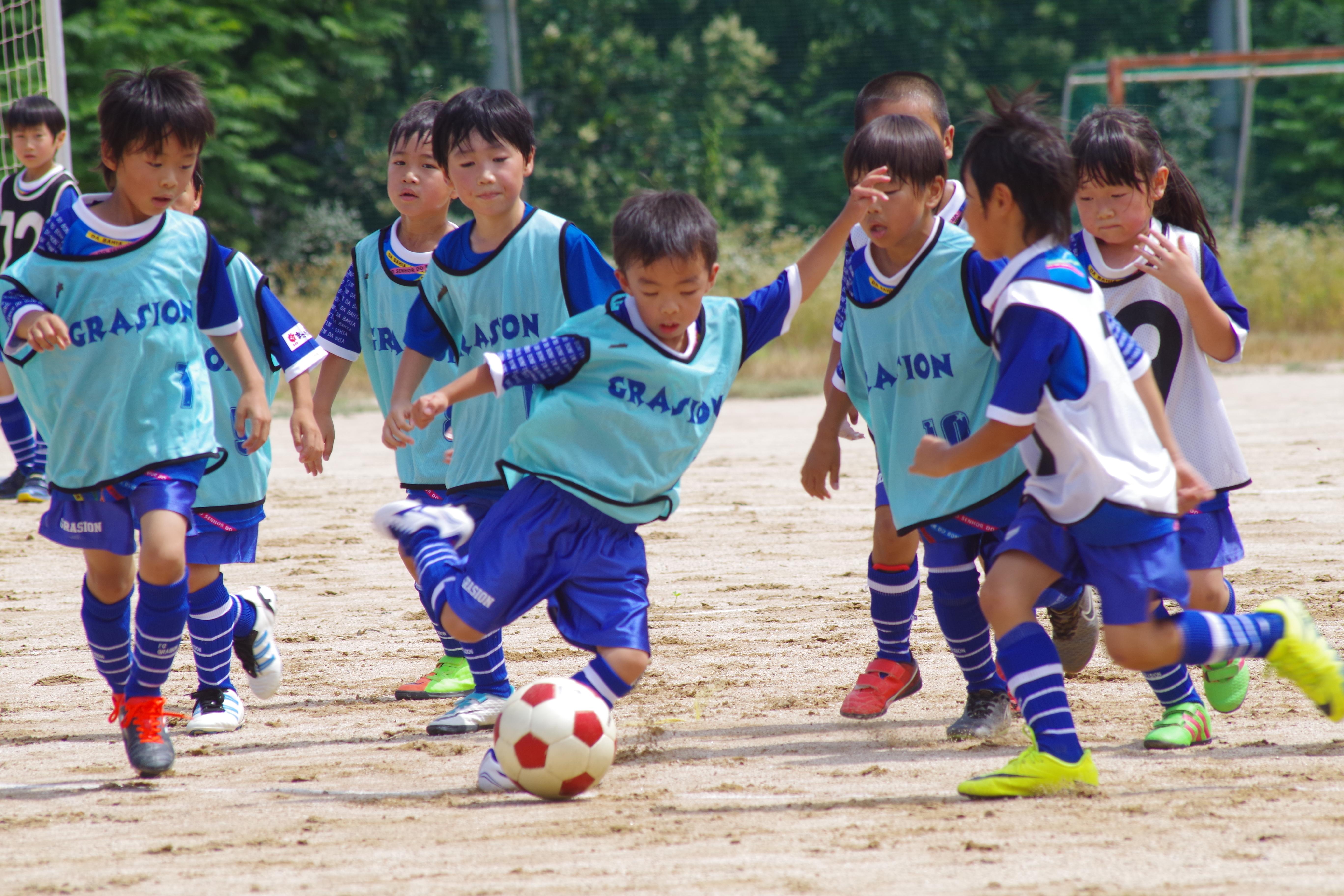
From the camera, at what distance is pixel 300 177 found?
67.8 feet

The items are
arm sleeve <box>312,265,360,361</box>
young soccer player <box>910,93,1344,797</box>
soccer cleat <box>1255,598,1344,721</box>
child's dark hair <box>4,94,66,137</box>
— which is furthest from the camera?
child's dark hair <box>4,94,66,137</box>

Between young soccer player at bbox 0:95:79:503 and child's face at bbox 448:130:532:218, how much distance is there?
16.9 ft

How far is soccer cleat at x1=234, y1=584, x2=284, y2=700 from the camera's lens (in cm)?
441

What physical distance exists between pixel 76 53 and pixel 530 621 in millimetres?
15118

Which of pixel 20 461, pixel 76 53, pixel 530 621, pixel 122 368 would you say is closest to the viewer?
pixel 122 368

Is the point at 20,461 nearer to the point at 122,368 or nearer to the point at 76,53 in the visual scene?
the point at 122,368

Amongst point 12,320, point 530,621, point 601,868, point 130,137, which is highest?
point 130,137

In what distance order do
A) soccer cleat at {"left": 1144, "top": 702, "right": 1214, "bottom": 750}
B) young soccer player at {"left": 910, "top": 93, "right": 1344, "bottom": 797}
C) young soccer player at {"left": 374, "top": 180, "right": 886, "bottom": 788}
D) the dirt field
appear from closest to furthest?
the dirt field
young soccer player at {"left": 910, "top": 93, "right": 1344, "bottom": 797}
young soccer player at {"left": 374, "top": 180, "right": 886, "bottom": 788}
soccer cleat at {"left": 1144, "top": 702, "right": 1214, "bottom": 750}

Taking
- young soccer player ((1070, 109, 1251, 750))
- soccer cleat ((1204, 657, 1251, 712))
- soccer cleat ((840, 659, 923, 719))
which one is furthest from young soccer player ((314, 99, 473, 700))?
soccer cleat ((1204, 657, 1251, 712))

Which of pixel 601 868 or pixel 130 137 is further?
pixel 130 137

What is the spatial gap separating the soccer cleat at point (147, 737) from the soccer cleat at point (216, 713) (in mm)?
447

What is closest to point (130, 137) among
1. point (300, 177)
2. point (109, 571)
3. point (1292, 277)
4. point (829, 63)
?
point (109, 571)

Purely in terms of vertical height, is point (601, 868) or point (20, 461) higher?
point (601, 868)

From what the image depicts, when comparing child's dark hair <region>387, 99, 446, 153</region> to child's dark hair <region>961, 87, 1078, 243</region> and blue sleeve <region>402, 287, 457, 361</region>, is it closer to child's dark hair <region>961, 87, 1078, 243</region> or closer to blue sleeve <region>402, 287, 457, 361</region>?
blue sleeve <region>402, 287, 457, 361</region>
